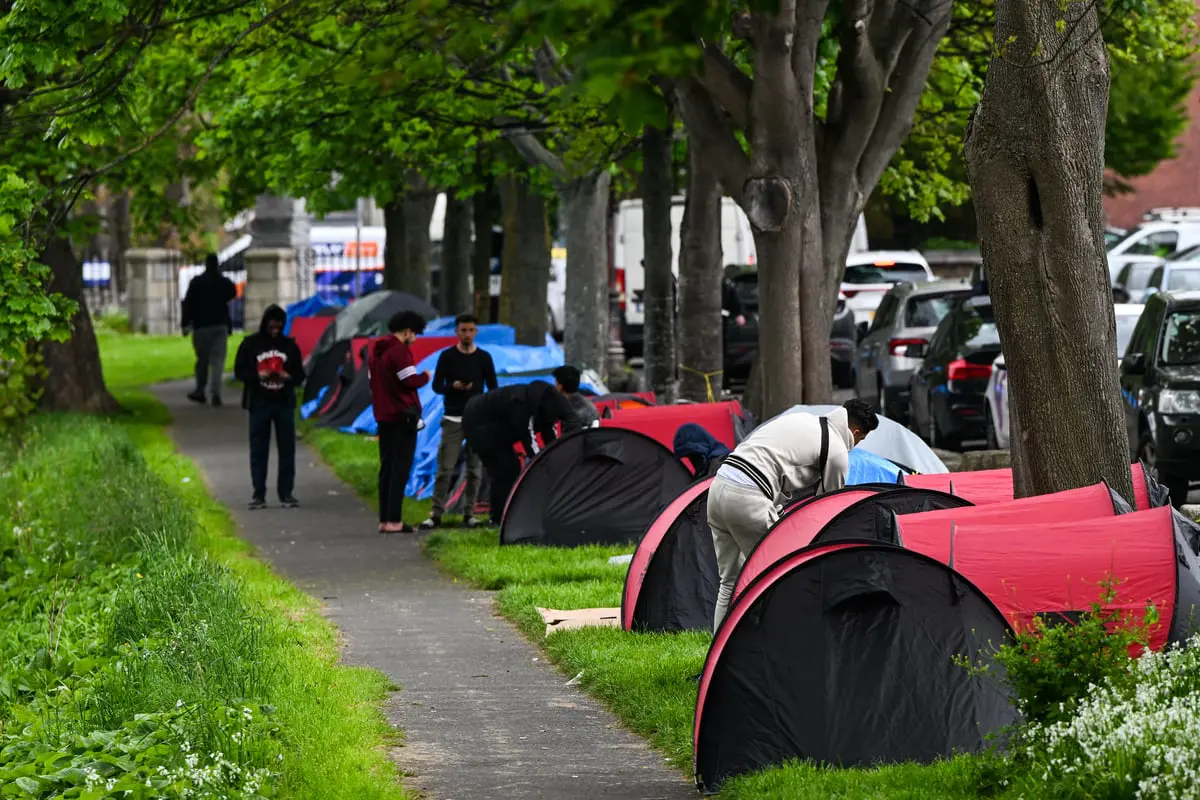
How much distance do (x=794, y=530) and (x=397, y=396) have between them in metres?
7.64

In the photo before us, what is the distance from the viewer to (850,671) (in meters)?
8.29

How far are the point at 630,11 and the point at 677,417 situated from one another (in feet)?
38.2

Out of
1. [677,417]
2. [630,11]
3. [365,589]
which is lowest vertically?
[365,589]

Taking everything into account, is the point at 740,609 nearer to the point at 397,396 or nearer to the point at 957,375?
the point at 397,396

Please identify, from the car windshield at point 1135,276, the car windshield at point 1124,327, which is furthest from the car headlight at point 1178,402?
the car windshield at point 1135,276

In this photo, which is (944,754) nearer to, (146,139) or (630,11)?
(630,11)

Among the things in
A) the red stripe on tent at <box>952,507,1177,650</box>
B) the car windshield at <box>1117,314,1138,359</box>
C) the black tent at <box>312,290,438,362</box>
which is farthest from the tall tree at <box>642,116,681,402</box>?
the red stripe on tent at <box>952,507,1177,650</box>

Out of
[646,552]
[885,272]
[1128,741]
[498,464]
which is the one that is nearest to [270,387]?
[498,464]

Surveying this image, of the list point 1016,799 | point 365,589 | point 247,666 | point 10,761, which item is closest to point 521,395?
point 365,589

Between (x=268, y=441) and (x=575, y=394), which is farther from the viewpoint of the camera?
(x=268, y=441)

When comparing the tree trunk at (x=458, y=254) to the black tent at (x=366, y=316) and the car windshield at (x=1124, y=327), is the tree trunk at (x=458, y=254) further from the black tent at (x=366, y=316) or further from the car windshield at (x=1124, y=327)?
the car windshield at (x=1124, y=327)

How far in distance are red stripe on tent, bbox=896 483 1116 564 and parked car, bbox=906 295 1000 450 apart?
417 inches

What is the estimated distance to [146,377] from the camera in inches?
1410

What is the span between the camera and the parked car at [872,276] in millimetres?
31297
